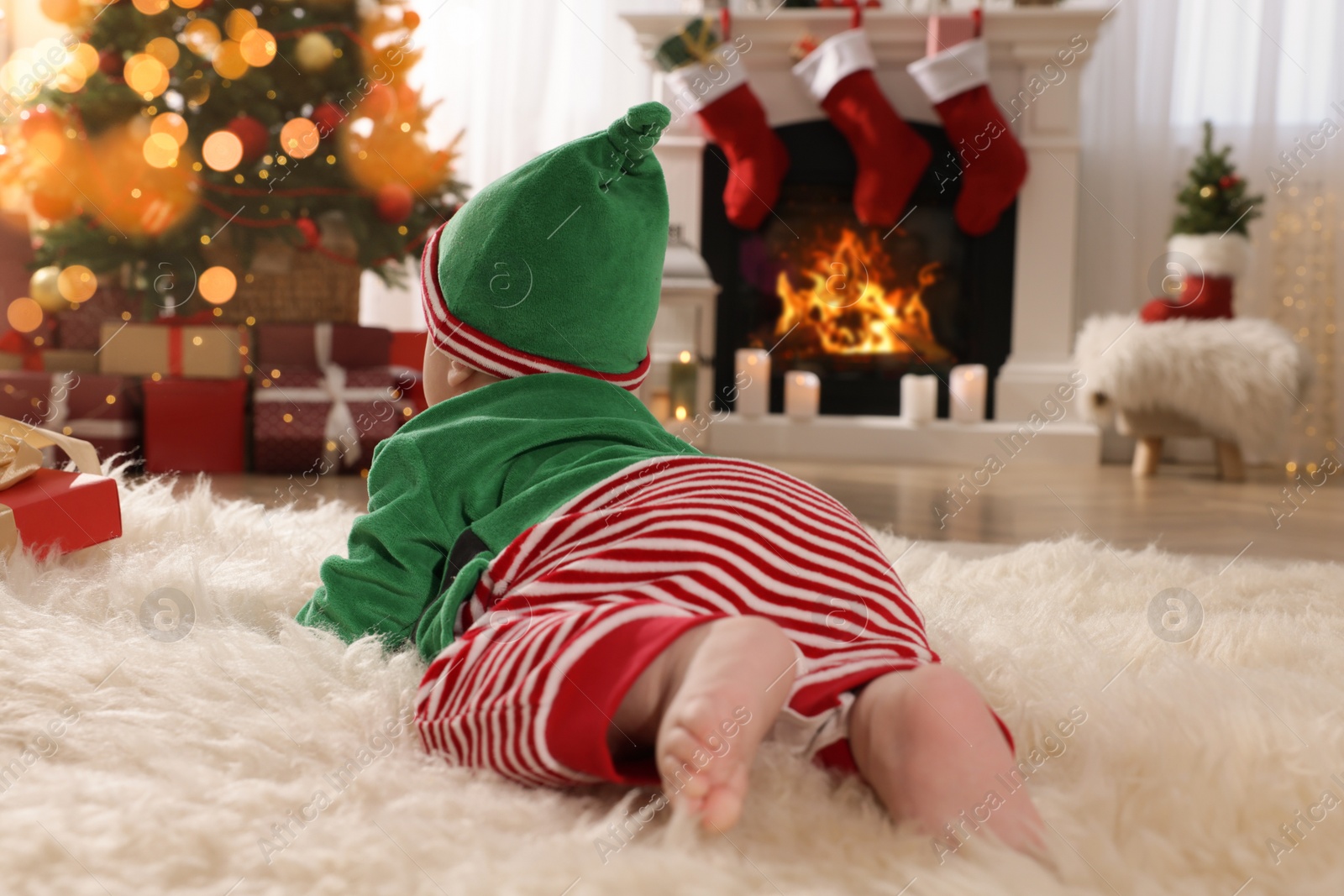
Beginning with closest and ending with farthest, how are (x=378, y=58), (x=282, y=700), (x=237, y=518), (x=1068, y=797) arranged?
(x=1068, y=797) → (x=282, y=700) → (x=237, y=518) → (x=378, y=58)

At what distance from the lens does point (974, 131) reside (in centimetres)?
309

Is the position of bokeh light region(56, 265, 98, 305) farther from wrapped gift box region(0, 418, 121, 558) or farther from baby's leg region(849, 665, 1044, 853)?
baby's leg region(849, 665, 1044, 853)

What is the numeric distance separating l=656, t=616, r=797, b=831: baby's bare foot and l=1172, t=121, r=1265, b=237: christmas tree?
297 cm

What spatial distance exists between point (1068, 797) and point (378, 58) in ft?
7.75

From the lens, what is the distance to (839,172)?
3324 mm

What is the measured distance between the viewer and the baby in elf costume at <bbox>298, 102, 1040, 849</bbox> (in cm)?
51

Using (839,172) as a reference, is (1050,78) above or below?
above

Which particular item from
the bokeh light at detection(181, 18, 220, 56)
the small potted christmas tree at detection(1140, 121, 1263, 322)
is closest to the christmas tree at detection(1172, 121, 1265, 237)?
the small potted christmas tree at detection(1140, 121, 1263, 322)

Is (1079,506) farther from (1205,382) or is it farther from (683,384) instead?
(683,384)

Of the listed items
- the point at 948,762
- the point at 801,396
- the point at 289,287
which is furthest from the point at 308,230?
the point at 948,762

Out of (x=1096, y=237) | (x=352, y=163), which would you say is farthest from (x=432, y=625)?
(x=1096, y=237)

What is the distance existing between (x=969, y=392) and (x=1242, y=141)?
1188 millimetres

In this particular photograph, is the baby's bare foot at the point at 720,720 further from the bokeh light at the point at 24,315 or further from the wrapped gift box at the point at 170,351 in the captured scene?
the bokeh light at the point at 24,315

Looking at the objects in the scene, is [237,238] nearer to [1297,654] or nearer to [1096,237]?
[1297,654]
